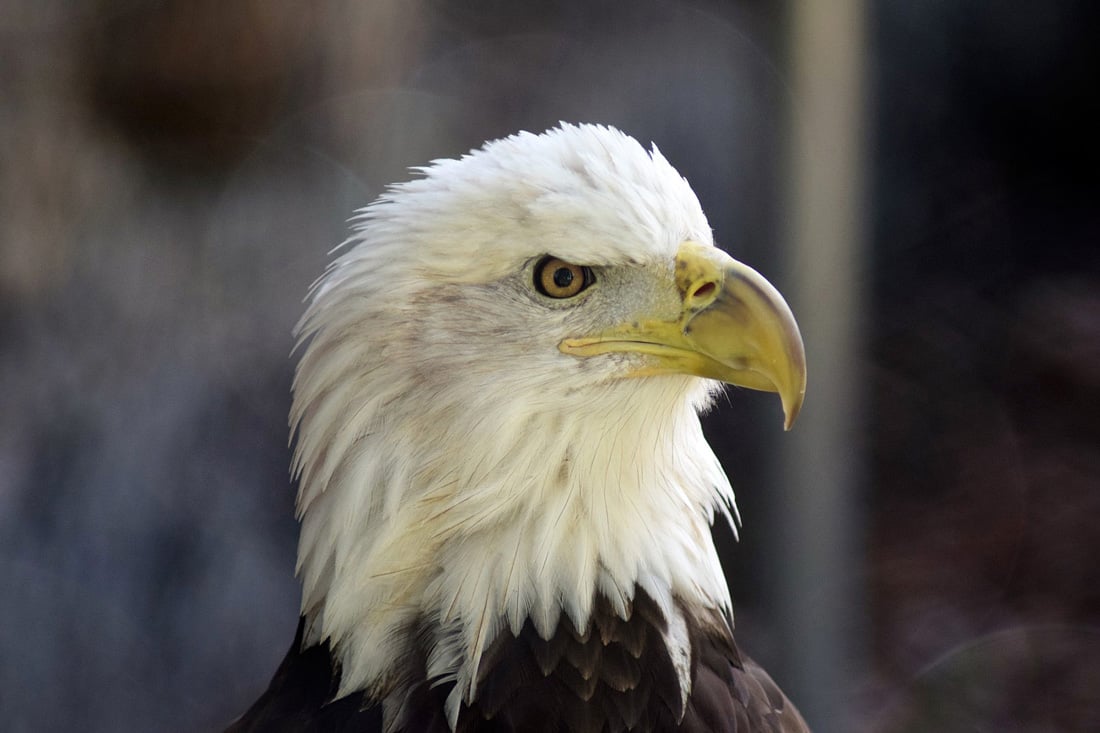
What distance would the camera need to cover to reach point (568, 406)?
0.97 metres

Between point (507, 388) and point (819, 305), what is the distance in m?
0.70

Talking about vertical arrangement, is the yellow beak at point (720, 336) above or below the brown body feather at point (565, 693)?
above

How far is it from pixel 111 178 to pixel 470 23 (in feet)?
2.42

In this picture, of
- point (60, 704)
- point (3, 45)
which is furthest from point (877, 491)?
point (3, 45)

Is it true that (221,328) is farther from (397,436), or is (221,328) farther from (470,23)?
(397,436)

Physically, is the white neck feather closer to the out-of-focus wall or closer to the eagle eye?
the eagle eye

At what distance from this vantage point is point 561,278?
3.18 ft

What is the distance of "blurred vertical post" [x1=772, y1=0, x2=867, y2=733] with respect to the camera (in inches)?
57.6

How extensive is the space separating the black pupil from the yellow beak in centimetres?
6

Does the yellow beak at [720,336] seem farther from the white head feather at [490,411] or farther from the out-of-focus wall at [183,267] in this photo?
the out-of-focus wall at [183,267]

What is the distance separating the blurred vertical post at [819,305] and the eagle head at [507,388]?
0.54 metres

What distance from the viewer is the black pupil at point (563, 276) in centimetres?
97

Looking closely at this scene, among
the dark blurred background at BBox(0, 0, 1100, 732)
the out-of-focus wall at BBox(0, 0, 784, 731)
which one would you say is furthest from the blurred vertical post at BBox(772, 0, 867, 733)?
the out-of-focus wall at BBox(0, 0, 784, 731)

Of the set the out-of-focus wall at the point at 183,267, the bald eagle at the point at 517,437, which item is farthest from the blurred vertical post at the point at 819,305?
the bald eagle at the point at 517,437
